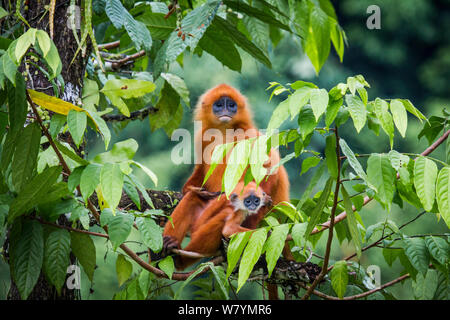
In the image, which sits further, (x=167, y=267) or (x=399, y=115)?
(x=167, y=267)

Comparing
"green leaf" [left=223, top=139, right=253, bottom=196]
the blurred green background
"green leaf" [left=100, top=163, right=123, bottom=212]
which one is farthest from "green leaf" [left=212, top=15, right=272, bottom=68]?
the blurred green background

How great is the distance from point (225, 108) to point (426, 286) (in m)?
1.75

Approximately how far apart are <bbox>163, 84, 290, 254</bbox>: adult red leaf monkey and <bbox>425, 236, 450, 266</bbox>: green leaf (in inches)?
37.3

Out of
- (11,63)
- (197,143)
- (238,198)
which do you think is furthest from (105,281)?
(11,63)

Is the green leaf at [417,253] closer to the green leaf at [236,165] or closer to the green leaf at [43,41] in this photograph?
the green leaf at [236,165]

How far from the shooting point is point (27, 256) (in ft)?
6.25

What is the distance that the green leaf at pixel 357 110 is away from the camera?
1568 millimetres

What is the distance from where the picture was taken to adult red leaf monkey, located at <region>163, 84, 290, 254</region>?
3027 millimetres

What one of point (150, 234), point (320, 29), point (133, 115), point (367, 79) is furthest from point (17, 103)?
point (367, 79)

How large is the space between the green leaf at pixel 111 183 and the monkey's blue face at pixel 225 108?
2019mm

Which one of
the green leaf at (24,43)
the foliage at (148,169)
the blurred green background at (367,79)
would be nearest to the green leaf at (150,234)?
the foliage at (148,169)

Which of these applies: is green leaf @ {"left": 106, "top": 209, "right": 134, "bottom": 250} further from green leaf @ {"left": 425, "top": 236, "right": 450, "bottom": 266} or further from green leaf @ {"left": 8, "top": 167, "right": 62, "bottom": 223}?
green leaf @ {"left": 425, "top": 236, "right": 450, "bottom": 266}

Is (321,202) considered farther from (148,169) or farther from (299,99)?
(148,169)
